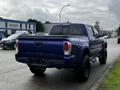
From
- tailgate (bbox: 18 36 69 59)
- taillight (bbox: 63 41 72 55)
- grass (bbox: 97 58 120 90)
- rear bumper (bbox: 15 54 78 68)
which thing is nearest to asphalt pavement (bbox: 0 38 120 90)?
grass (bbox: 97 58 120 90)

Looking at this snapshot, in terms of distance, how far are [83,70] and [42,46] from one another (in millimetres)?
1573

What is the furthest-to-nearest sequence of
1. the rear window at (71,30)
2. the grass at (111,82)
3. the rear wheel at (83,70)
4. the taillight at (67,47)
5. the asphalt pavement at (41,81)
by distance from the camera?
1. the rear window at (71,30)
2. the rear wheel at (83,70)
3. the asphalt pavement at (41,81)
4. the taillight at (67,47)
5. the grass at (111,82)

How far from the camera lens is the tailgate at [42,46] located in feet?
25.8

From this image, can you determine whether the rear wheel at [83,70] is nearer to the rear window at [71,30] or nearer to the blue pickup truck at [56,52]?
the blue pickup truck at [56,52]

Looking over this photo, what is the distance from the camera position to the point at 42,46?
8.15m

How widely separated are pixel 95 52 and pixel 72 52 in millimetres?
3414

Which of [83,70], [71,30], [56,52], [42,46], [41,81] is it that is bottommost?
[41,81]

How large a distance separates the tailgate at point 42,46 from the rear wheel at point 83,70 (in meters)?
0.96

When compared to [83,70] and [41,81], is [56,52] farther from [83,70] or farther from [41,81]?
[41,81]

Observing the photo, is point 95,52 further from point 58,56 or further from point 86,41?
point 58,56

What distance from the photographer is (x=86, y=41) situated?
30.6 feet

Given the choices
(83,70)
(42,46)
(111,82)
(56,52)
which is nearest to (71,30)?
(83,70)

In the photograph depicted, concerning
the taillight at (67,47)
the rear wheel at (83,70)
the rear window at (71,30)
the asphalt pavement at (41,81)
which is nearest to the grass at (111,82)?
the asphalt pavement at (41,81)

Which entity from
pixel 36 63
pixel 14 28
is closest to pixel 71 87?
pixel 36 63
